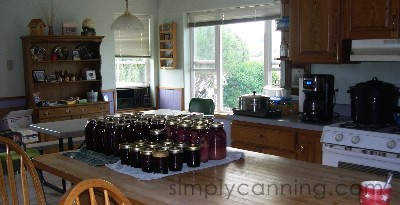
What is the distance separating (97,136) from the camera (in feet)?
7.49

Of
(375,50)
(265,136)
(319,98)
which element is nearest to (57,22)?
(265,136)

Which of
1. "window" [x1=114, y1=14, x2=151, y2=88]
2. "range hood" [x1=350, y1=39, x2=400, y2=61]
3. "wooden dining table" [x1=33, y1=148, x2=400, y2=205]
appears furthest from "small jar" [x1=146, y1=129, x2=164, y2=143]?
"window" [x1=114, y1=14, x2=151, y2=88]

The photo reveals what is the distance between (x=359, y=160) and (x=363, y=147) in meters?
0.12

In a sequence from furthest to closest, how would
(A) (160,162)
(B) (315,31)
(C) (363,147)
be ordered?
(B) (315,31)
(C) (363,147)
(A) (160,162)

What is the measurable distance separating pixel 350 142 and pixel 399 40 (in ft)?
3.08

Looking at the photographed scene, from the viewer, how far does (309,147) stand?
3650mm

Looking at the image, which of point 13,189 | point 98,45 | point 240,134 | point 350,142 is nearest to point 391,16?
point 350,142

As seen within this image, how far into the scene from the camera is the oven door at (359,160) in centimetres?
309

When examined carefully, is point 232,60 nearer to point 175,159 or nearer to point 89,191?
point 175,159

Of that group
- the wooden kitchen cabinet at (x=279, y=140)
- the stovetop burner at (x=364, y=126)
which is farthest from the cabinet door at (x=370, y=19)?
the wooden kitchen cabinet at (x=279, y=140)

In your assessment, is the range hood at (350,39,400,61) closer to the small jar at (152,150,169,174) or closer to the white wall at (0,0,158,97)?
the small jar at (152,150,169,174)

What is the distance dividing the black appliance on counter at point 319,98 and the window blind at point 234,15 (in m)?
1.76

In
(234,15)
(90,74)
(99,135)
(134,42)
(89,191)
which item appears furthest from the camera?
(134,42)

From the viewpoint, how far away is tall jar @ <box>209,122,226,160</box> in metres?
2.04
